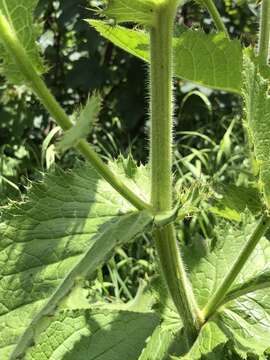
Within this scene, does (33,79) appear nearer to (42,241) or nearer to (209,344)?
(42,241)

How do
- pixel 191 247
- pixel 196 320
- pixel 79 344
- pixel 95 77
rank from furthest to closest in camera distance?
1. pixel 95 77
2. pixel 191 247
3. pixel 79 344
4. pixel 196 320

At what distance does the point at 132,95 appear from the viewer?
3.82 metres

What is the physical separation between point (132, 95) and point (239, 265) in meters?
2.65

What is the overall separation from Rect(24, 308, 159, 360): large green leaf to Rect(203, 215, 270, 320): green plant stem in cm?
21

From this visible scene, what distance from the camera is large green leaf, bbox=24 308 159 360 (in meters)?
1.43

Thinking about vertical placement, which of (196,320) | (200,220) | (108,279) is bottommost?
(108,279)

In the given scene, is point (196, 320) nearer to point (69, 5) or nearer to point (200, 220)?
point (200, 220)

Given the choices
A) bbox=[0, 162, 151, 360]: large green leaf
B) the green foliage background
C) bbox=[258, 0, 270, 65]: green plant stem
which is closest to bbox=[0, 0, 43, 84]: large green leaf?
bbox=[0, 162, 151, 360]: large green leaf

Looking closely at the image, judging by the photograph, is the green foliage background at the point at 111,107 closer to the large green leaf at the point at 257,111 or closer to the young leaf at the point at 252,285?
the young leaf at the point at 252,285

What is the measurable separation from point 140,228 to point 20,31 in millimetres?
381

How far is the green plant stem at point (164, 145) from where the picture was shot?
107 cm

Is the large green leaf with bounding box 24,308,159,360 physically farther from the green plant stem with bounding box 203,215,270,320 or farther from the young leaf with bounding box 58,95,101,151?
the young leaf with bounding box 58,95,101,151

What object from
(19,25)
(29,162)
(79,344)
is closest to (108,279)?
(29,162)

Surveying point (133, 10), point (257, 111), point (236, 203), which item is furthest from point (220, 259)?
point (133, 10)
